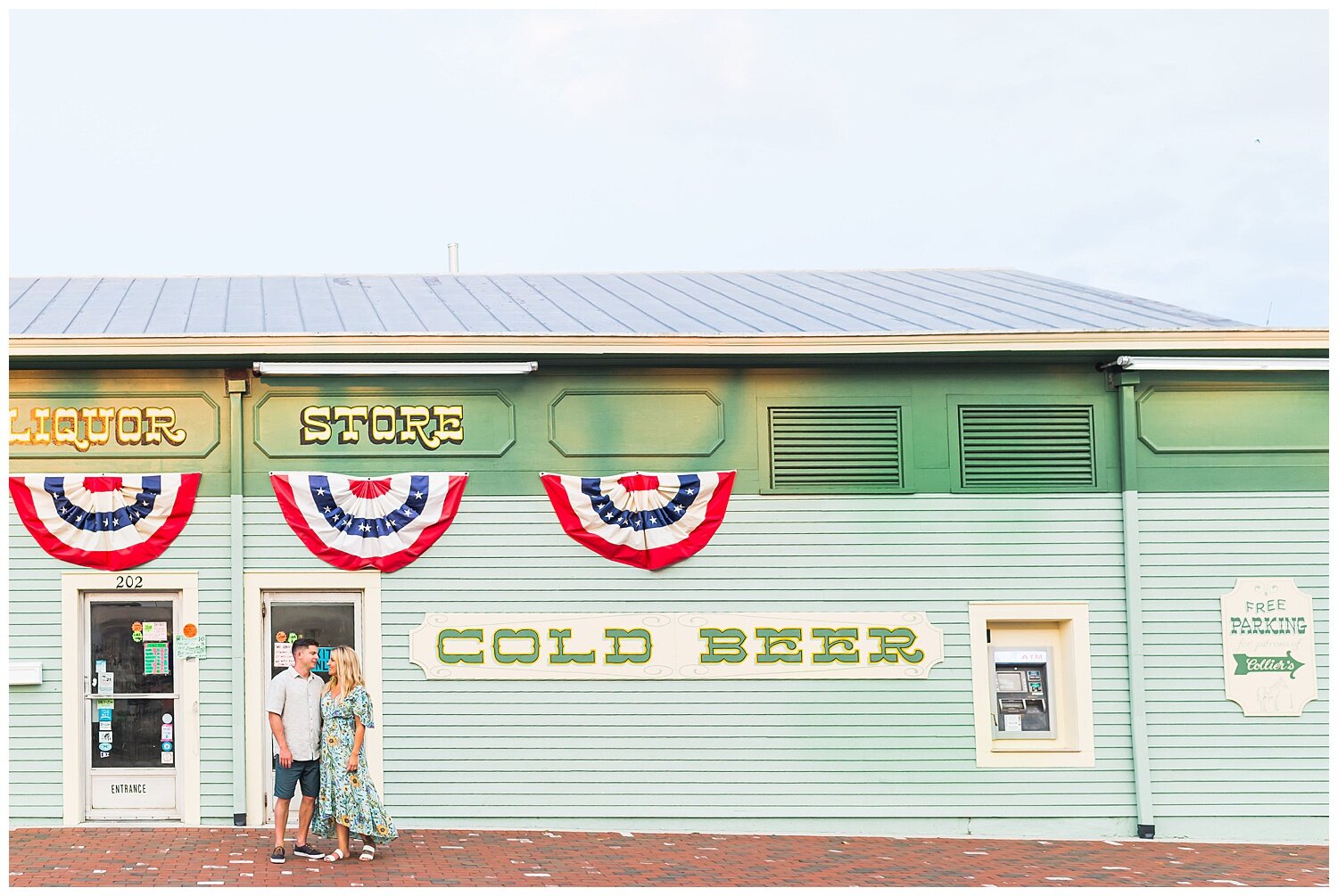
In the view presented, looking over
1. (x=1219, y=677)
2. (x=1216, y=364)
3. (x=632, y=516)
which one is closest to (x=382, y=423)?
(x=632, y=516)

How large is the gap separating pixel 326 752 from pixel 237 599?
222 cm

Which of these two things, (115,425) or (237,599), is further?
(115,425)

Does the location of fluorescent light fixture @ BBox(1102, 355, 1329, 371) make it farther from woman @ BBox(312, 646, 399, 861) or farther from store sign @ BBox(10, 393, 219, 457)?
store sign @ BBox(10, 393, 219, 457)

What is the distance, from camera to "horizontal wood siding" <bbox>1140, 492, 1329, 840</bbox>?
41.3 ft

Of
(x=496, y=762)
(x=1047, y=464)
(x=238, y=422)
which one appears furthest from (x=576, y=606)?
(x=1047, y=464)

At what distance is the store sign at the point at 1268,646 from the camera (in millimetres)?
12742

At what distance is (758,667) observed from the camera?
41.4 ft

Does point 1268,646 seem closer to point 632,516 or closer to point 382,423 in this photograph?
point 632,516

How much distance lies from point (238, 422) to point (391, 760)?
319 centimetres

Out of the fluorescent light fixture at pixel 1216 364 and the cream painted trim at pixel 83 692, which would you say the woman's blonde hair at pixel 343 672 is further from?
the fluorescent light fixture at pixel 1216 364

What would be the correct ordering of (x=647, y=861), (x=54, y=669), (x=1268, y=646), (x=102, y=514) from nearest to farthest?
1. (x=647, y=861)
2. (x=54, y=669)
3. (x=102, y=514)
4. (x=1268, y=646)

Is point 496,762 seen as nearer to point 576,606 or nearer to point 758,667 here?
point 576,606

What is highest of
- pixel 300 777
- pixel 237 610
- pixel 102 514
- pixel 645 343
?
pixel 645 343

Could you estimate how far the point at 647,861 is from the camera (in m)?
11.1
